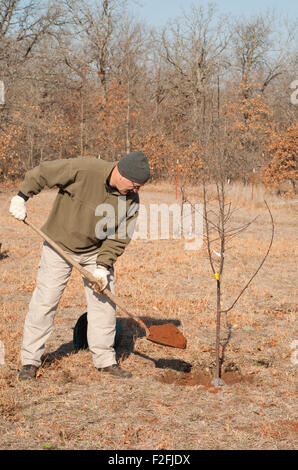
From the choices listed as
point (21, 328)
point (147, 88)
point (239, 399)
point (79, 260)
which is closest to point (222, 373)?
point (239, 399)

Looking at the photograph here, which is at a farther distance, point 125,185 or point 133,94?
point 133,94

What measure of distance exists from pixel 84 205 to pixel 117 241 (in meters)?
0.44

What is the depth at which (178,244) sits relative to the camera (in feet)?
38.0

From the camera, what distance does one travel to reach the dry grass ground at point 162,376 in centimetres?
343

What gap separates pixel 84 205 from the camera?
4199 mm

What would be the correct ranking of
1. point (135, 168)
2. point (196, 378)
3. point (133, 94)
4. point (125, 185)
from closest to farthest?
point (135, 168) → point (125, 185) → point (196, 378) → point (133, 94)

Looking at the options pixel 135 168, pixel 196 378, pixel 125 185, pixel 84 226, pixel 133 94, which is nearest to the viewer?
pixel 135 168

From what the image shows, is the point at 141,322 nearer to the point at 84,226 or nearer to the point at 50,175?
the point at 84,226

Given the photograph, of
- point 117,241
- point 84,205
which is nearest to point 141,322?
point 117,241

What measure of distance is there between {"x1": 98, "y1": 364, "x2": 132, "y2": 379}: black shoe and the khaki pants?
0.17 m

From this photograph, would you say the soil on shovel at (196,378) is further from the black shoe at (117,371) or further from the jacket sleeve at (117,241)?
the jacket sleeve at (117,241)

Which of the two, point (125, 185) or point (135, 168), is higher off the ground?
point (135, 168)

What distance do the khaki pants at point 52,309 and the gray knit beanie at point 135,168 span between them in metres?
0.83

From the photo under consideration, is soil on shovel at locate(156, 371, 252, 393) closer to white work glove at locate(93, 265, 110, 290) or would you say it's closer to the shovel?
the shovel
